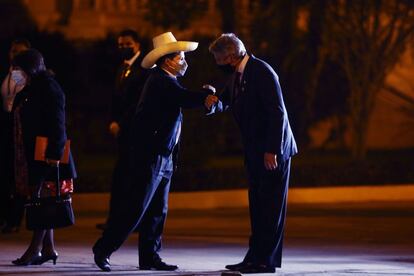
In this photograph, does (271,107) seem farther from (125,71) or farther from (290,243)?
(125,71)

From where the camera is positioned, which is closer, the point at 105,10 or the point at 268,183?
the point at 268,183

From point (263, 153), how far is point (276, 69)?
13670 mm

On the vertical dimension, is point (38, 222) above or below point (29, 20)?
below

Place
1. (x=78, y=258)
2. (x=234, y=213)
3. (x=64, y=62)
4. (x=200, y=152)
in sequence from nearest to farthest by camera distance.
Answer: (x=78, y=258)
(x=234, y=213)
(x=200, y=152)
(x=64, y=62)

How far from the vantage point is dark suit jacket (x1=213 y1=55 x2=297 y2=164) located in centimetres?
957

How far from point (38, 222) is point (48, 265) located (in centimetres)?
48

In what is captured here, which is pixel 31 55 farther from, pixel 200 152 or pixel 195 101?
pixel 200 152

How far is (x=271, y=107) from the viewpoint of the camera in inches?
377

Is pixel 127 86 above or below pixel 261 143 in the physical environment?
above

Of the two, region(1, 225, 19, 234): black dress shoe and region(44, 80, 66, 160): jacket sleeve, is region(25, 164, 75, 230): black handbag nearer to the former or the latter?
region(44, 80, 66, 160): jacket sleeve

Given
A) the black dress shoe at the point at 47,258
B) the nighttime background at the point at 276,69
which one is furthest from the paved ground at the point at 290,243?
the nighttime background at the point at 276,69

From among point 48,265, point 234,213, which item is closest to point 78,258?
point 48,265

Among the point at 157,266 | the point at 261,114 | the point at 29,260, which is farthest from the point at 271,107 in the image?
the point at 29,260

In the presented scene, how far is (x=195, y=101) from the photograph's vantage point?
9.74 m
